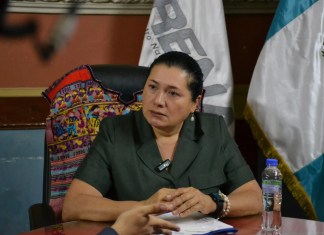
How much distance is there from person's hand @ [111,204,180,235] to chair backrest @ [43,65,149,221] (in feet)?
2.58

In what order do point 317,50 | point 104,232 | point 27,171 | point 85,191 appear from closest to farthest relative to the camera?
1. point 104,232
2. point 85,191
3. point 317,50
4. point 27,171

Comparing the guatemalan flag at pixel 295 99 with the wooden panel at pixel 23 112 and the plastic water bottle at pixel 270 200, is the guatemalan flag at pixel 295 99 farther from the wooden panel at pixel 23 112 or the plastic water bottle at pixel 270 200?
the plastic water bottle at pixel 270 200

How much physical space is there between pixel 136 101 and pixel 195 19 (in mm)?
837

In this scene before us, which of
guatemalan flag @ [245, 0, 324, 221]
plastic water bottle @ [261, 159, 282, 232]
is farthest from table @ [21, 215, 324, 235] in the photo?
guatemalan flag @ [245, 0, 324, 221]

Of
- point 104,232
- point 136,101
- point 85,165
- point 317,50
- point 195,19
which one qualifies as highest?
point 195,19

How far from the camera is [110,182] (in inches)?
85.1

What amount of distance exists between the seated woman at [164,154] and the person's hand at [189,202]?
0.52 ft

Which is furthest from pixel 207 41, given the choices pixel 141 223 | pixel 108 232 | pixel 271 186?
pixel 108 232

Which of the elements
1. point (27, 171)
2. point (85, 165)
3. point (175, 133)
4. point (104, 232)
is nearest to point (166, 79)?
point (175, 133)

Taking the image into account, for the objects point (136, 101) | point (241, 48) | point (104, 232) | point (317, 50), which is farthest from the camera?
point (241, 48)

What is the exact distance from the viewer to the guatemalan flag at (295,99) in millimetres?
2969

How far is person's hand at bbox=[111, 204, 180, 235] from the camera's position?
60.0 inches

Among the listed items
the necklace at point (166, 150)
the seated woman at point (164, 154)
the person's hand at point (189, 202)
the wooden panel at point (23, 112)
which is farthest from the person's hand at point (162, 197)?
the wooden panel at point (23, 112)

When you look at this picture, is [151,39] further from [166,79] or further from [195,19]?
[166,79]
